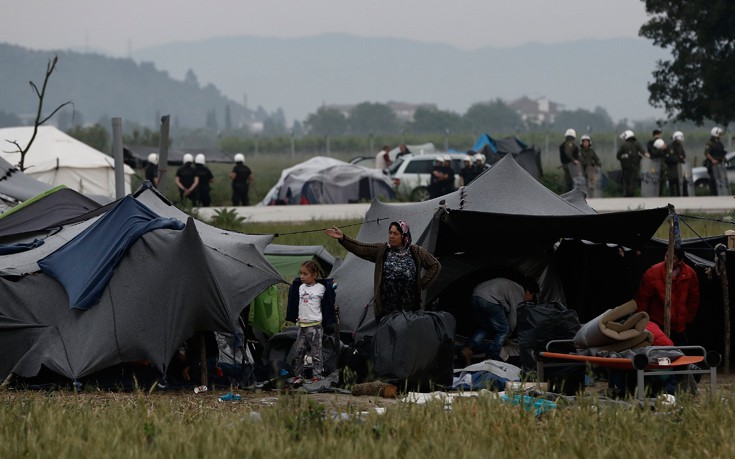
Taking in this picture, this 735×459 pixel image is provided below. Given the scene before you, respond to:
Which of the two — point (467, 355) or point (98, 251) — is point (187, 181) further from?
point (98, 251)

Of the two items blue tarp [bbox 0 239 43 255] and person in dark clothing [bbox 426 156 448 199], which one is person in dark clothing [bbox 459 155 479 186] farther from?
blue tarp [bbox 0 239 43 255]

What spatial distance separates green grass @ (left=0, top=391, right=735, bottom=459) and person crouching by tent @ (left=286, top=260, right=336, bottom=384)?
3067 millimetres

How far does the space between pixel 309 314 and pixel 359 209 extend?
64.6 ft

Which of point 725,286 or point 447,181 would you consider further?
point 447,181

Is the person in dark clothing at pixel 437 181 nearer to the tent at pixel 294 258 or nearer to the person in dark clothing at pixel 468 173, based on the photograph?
the person in dark clothing at pixel 468 173

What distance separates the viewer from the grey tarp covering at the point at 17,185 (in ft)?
62.8

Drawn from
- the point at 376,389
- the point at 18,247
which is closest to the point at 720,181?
the point at 18,247

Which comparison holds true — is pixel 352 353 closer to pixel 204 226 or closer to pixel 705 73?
pixel 204 226

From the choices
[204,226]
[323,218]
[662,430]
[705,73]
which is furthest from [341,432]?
[705,73]

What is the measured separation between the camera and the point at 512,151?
135 ft

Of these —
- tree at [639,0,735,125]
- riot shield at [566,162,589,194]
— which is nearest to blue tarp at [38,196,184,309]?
riot shield at [566,162,589,194]

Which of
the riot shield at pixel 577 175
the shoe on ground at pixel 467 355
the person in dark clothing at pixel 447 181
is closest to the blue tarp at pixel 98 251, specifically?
the shoe on ground at pixel 467 355

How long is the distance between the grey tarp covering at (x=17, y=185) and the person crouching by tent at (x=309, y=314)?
6451 mm

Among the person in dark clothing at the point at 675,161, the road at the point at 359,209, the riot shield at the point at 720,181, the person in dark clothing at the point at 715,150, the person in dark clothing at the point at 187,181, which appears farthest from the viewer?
the riot shield at the point at 720,181
